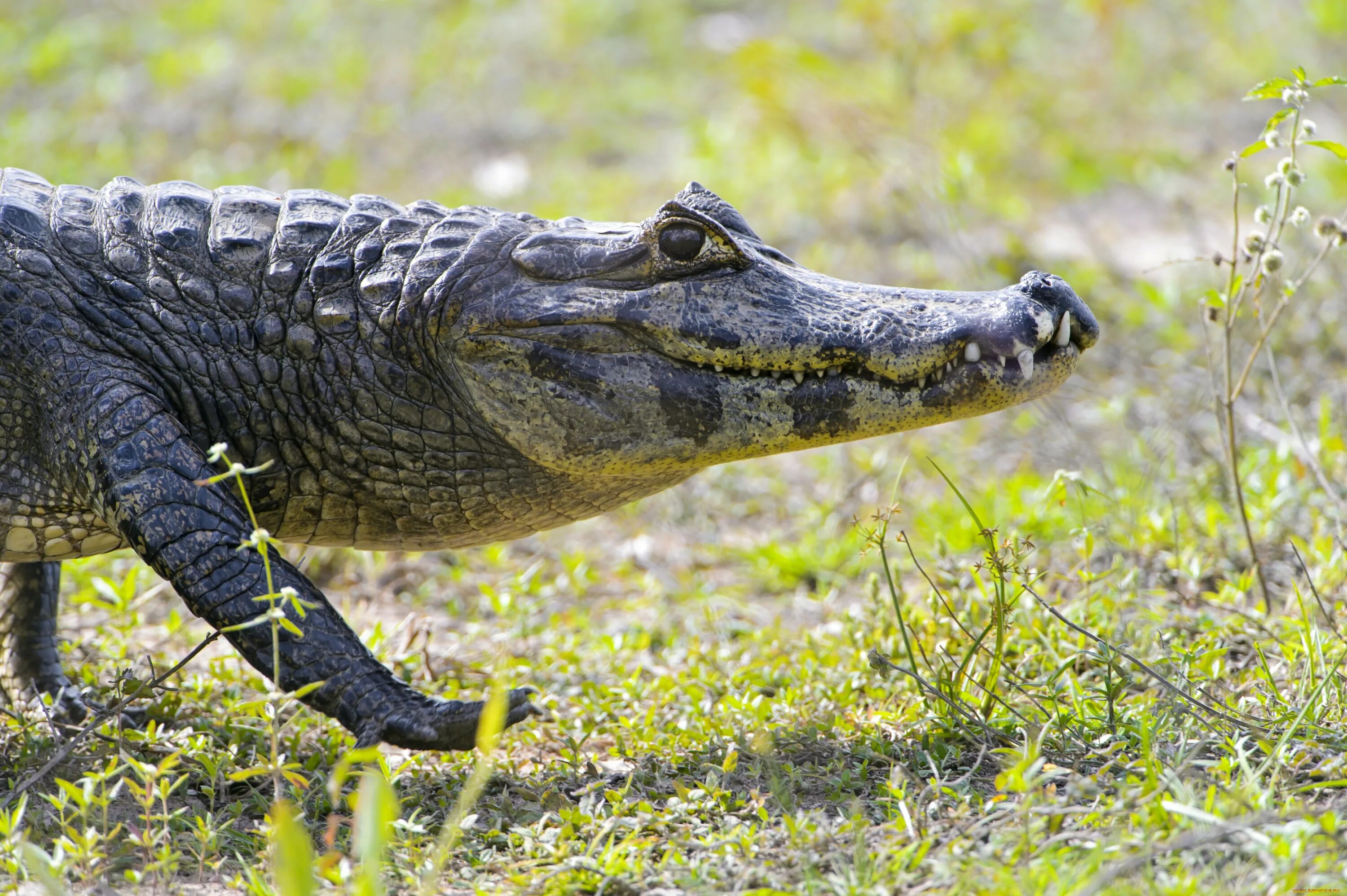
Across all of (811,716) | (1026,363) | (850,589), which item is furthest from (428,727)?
(850,589)

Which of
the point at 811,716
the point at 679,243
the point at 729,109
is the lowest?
the point at 811,716

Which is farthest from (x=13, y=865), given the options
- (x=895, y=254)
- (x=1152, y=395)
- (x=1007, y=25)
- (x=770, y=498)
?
(x=1007, y=25)

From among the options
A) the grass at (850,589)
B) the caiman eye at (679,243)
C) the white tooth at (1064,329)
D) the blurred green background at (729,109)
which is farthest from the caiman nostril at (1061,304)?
the blurred green background at (729,109)

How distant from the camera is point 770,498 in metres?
5.12

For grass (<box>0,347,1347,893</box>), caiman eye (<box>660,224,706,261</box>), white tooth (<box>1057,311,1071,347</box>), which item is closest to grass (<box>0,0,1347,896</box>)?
grass (<box>0,347,1347,893</box>)

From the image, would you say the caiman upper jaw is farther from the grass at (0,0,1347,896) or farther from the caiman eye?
the grass at (0,0,1347,896)

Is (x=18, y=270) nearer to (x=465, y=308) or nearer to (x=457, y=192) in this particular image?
(x=465, y=308)

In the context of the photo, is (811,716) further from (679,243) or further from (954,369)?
(679,243)

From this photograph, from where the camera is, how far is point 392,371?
2.90m

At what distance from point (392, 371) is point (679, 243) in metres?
0.74

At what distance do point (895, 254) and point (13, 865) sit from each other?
543cm

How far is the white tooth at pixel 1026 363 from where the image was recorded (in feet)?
8.94

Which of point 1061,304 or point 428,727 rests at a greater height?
point 1061,304

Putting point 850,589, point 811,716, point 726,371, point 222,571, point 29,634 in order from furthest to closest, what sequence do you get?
point 850,589
point 29,634
point 811,716
point 726,371
point 222,571
